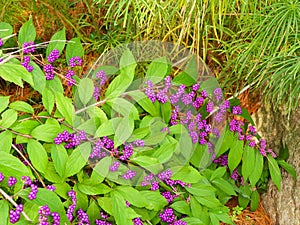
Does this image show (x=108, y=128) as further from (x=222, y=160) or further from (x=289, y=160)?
(x=289, y=160)

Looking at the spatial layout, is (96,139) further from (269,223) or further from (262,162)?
(269,223)

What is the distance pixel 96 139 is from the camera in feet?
4.94

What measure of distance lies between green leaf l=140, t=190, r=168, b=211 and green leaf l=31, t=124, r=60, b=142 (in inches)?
13.0

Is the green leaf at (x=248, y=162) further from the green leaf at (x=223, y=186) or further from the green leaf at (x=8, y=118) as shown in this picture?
the green leaf at (x=8, y=118)

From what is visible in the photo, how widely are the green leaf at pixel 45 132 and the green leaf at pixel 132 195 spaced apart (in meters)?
0.25

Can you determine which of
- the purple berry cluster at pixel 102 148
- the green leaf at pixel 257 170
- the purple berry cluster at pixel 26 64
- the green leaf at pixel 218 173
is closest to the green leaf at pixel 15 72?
the purple berry cluster at pixel 26 64

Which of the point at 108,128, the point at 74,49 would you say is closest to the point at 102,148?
the point at 108,128

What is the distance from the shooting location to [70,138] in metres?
1.51

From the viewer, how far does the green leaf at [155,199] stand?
62.1 inches

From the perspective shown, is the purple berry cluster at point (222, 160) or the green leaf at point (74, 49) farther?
the purple berry cluster at point (222, 160)

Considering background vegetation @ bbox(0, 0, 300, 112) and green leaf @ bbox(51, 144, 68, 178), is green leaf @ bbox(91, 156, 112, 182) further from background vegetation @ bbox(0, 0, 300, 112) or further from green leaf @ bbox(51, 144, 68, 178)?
background vegetation @ bbox(0, 0, 300, 112)

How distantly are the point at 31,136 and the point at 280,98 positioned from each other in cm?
85

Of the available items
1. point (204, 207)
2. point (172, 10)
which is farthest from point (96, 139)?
Answer: point (172, 10)

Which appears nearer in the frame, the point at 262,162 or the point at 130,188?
Result: the point at 130,188
